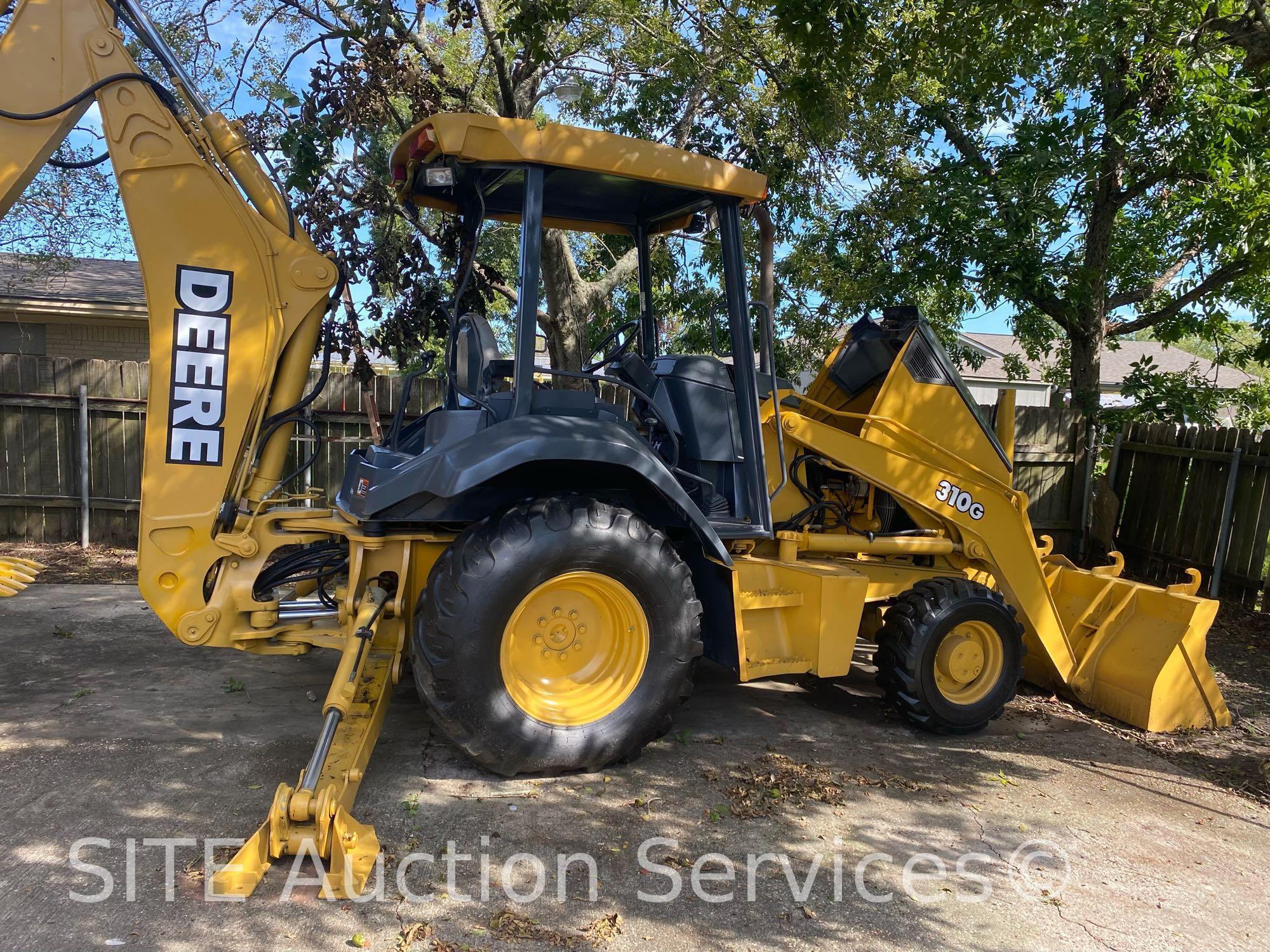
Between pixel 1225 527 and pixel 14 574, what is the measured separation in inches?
348

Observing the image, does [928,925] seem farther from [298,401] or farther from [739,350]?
[298,401]

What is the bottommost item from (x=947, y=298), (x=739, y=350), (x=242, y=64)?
(x=739, y=350)

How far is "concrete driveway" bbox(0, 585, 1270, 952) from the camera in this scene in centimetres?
283

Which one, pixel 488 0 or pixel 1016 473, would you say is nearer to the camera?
pixel 488 0

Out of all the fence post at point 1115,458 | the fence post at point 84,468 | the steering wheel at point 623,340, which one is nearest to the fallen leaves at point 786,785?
the steering wheel at point 623,340

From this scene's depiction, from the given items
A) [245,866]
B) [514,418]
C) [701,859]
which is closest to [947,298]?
[514,418]

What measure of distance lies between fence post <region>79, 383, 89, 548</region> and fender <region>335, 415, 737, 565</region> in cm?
575

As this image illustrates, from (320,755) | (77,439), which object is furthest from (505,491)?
(77,439)

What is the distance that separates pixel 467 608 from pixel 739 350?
179cm

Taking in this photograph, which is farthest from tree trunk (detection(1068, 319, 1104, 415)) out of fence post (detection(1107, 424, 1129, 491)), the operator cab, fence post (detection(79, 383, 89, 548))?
fence post (detection(79, 383, 89, 548))

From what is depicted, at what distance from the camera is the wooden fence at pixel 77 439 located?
838 cm

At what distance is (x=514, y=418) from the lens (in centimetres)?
375

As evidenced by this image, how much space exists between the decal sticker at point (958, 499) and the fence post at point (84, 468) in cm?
758

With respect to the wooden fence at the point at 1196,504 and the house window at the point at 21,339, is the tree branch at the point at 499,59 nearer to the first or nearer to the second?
the wooden fence at the point at 1196,504
